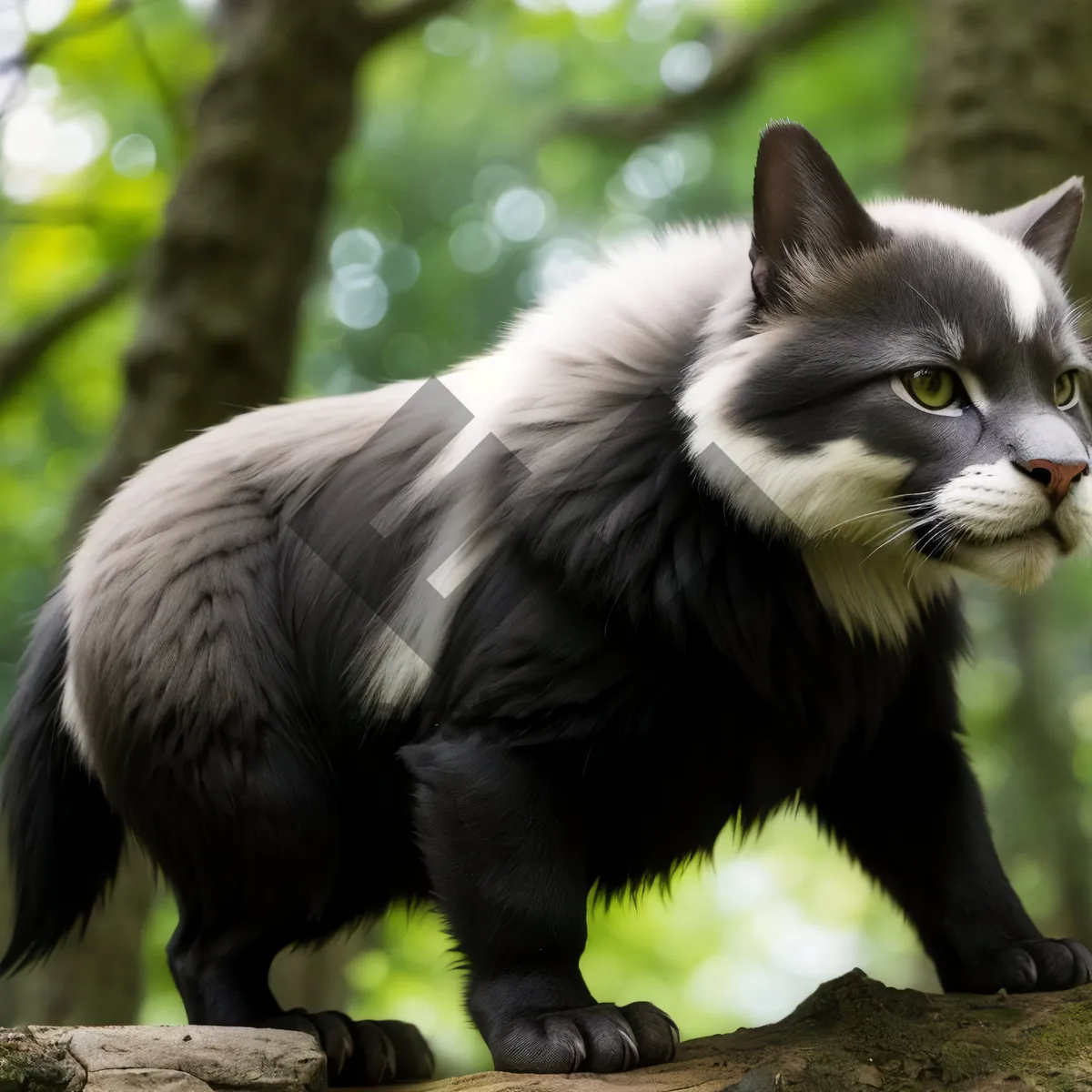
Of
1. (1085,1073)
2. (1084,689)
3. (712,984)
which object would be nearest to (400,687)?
(1085,1073)

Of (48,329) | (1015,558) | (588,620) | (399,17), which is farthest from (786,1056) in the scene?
(48,329)

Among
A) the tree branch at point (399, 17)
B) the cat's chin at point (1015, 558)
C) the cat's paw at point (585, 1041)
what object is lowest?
the cat's paw at point (585, 1041)

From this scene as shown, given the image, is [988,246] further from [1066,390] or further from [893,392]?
[893,392]

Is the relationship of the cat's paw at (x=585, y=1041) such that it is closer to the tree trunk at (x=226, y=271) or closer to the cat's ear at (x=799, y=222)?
the cat's ear at (x=799, y=222)

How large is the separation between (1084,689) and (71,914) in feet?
18.6

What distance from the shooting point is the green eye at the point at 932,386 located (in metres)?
2.71

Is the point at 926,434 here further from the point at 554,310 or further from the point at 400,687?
the point at 400,687

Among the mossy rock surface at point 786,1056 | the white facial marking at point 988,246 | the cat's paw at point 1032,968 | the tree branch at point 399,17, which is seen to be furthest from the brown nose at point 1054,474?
the tree branch at point 399,17

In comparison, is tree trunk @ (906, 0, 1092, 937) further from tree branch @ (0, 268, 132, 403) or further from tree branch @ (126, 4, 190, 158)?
tree branch @ (0, 268, 132, 403)

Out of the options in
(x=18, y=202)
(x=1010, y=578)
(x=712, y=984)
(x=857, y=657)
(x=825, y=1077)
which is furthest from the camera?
(x=712, y=984)

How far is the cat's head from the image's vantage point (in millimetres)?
2625

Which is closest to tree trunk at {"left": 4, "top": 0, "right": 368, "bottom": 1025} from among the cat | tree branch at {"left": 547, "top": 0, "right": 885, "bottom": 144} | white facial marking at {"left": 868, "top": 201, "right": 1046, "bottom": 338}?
the cat

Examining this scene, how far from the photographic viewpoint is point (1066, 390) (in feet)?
9.53

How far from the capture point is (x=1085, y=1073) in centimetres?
256
